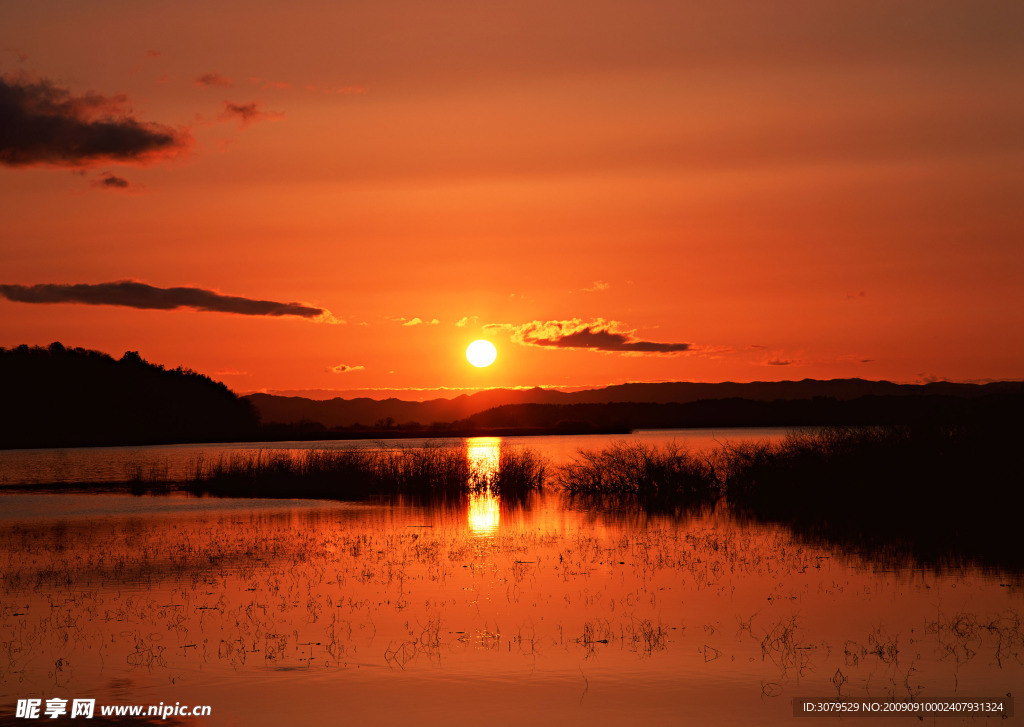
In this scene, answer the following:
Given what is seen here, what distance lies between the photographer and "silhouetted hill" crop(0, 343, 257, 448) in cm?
13300

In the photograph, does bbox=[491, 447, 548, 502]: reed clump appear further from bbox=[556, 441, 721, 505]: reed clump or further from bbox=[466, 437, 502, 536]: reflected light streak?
bbox=[556, 441, 721, 505]: reed clump

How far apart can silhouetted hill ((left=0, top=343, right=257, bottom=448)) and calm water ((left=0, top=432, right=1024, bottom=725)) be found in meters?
108

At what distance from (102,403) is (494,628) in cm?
14019

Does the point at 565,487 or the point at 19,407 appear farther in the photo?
the point at 19,407

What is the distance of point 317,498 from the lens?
4303 cm

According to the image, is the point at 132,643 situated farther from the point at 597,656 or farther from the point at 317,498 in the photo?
the point at 317,498

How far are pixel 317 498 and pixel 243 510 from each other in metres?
6.36

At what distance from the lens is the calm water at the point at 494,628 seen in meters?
12.0

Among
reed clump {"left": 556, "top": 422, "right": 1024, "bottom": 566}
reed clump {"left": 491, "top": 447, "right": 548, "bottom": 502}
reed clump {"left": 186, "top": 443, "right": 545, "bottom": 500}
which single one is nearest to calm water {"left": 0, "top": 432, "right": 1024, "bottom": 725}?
reed clump {"left": 556, "top": 422, "right": 1024, "bottom": 566}

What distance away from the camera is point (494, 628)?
1580 centimetres

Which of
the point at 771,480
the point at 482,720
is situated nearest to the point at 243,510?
the point at 771,480

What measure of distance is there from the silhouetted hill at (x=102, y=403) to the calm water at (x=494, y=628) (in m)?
108

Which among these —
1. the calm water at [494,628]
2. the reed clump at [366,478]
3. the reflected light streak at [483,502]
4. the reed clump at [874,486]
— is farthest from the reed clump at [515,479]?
the calm water at [494,628]

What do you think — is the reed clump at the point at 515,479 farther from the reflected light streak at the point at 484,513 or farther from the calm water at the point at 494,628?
the calm water at the point at 494,628
